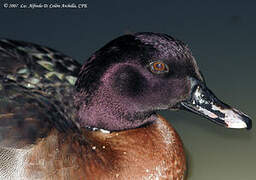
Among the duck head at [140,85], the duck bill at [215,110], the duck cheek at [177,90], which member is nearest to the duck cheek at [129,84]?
the duck head at [140,85]

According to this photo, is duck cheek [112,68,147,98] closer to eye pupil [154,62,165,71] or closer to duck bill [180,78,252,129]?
eye pupil [154,62,165,71]

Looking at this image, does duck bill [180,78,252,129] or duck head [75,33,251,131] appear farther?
duck bill [180,78,252,129]

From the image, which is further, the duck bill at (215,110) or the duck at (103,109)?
the duck bill at (215,110)

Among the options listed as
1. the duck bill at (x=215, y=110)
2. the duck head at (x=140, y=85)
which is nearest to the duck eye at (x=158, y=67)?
the duck head at (x=140, y=85)

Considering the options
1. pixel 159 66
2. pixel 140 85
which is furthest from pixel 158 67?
pixel 140 85

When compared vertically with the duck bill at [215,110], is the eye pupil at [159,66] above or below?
above

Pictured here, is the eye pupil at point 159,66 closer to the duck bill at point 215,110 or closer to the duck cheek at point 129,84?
the duck cheek at point 129,84

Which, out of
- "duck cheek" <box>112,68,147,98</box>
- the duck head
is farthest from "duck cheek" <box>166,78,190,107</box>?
"duck cheek" <box>112,68,147,98</box>
